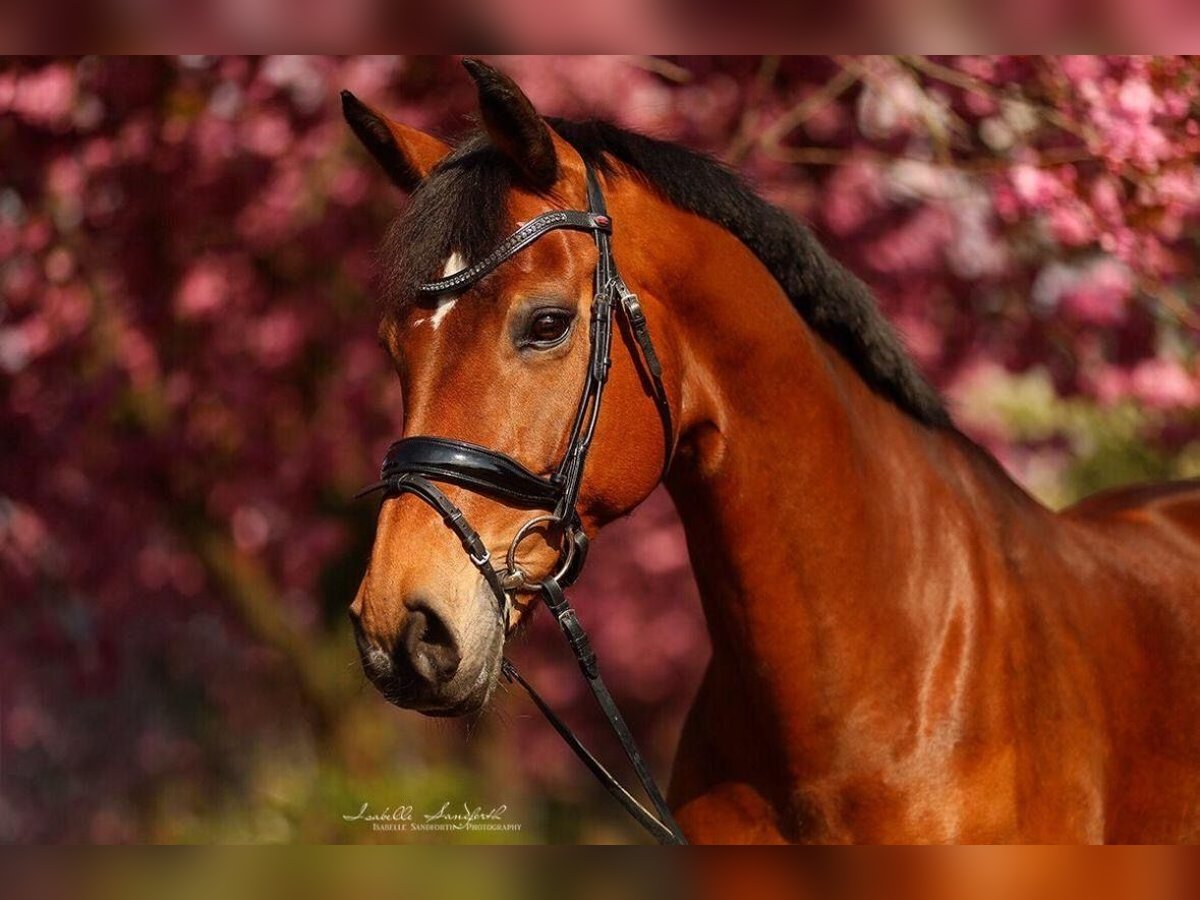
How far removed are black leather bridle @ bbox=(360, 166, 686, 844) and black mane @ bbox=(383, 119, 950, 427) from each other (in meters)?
0.06

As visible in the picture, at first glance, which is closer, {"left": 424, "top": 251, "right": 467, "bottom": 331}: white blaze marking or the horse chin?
the horse chin

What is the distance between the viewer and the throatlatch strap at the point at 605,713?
2359mm

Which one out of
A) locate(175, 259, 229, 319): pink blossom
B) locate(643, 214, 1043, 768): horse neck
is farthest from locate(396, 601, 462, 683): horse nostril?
locate(175, 259, 229, 319): pink blossom

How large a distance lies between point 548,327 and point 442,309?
0.18 metres

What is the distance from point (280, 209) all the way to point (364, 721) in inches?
91.5

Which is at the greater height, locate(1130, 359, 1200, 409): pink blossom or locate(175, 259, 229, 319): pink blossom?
locate(175, 259, 229, 319): pink blossom

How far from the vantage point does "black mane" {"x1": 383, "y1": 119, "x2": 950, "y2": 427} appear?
7.68ft

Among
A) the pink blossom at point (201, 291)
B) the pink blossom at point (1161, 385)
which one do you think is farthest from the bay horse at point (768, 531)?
the pink blossom at point (1161, 385)

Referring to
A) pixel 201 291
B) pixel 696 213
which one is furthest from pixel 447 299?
pixel 201 291

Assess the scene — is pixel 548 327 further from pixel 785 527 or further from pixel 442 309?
pixel 785 527

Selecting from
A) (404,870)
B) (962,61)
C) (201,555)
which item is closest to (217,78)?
(201,555)

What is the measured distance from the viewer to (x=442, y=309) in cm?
232

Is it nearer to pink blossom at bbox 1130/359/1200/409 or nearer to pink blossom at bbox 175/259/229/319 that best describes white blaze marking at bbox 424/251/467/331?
pink blossom at bbox 175/259/229/319
